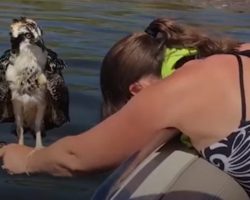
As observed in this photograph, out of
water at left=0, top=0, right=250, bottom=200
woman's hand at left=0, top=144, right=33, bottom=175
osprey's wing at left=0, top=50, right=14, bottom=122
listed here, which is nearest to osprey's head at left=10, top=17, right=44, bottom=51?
osprey's wing at left=0, top=50, right=14, bottom=122

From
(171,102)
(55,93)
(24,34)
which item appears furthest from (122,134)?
(55,93)

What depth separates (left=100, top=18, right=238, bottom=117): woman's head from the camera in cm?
306

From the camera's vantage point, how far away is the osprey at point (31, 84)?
430 centimetres

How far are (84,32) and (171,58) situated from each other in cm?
774

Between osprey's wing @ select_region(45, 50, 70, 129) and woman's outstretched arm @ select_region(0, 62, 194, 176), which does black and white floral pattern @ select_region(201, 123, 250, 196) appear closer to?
woman's outstretched arm @ select_region(0, 62, 194, 176)

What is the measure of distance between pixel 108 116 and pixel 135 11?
36.2 ft

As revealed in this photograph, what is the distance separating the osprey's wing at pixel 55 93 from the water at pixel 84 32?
1.34 ft

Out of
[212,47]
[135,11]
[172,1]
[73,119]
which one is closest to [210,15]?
[135,11]

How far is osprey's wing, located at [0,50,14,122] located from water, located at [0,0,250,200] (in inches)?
15.4

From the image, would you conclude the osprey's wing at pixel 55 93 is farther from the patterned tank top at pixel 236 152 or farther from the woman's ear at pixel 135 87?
the patterned tank top at pixel 236 152

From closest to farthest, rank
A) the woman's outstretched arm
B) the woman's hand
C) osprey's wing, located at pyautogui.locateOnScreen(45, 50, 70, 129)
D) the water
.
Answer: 1. the woman's outstretched arm
2. the woman's hand
3. osprey's wing, located at pyautogui.locateOnScreen(45, 50, 70, 129)
4. the water

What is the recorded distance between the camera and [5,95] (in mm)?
4617

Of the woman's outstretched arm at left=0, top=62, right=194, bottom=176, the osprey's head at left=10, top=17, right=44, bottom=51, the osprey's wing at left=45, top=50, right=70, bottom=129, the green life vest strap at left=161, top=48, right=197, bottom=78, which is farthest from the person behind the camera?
the osprey's wing at left=45, top=50, right=70, bottom=129

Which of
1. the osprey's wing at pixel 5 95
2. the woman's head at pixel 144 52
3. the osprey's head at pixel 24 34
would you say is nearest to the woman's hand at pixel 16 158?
the woman's head at pixel 144 52
